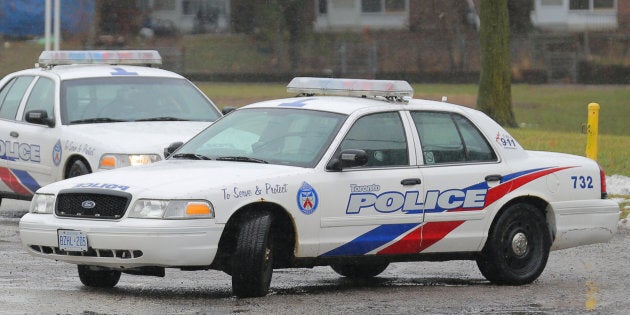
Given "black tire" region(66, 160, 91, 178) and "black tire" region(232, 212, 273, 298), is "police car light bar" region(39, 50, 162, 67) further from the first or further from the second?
"black tire" region(232, 212, 273, 298)

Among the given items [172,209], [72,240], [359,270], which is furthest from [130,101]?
[172,209]

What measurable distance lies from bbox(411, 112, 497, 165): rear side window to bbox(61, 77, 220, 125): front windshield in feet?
14.4

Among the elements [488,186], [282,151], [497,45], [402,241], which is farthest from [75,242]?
[497,45]

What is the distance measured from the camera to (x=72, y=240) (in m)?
9.60

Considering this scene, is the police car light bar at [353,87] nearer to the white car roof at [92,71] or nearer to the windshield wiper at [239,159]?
the windshield wiper at [239,159]

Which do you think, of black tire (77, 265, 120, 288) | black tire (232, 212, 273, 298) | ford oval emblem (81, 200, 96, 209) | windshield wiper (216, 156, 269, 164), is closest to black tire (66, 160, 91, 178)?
black tire (77, 265, 120, 288)

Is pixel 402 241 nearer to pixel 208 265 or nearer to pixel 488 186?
pixel 488 186

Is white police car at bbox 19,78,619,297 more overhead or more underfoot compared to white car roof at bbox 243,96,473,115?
more underfoot

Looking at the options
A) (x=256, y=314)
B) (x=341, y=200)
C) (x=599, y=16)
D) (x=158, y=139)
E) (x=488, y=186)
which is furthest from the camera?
(x=599, y=16)

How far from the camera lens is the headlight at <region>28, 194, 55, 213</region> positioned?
9906mm

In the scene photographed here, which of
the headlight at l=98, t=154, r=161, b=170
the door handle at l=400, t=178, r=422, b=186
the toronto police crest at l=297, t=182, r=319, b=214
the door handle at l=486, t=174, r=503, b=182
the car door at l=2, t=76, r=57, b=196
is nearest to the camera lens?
the toronto police crest at l=297, t=182, r=319, b=214

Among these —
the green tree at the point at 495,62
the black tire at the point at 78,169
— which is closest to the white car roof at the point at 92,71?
the black tire at the point at 78,169

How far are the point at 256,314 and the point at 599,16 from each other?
88.0 feet

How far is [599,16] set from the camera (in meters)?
34.7
